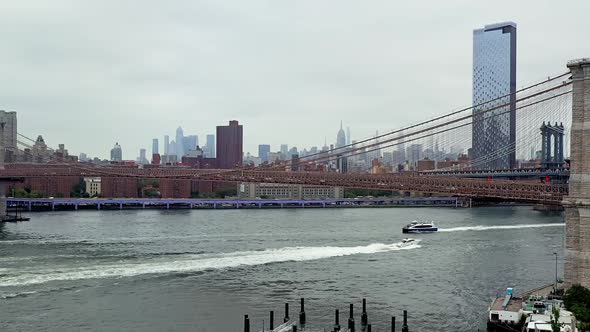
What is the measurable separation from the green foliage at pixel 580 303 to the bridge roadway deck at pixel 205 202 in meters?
65.4

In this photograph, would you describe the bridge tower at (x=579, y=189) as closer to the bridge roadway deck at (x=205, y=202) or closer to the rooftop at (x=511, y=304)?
the rooftop at (x=511, y=304)

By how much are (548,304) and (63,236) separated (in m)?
30.8

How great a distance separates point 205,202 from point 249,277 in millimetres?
60137

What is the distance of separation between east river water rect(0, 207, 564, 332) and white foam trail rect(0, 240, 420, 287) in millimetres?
43

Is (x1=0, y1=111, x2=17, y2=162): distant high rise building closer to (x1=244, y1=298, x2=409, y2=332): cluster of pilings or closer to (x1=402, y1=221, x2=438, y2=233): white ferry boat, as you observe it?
(x1=402, y1=221, x2=438, y2=233): white ferry boat

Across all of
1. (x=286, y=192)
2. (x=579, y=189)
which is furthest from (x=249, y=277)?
(x=286, y=192)

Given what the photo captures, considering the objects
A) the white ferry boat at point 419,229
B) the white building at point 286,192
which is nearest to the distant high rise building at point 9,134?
the white building at point 286,192

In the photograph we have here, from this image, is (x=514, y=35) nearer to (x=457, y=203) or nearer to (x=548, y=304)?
(x=457, y=203)

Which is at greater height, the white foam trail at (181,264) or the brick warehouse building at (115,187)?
the brick warehouse building at (115,187)

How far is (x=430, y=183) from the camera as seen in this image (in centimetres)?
3056

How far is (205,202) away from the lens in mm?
83625

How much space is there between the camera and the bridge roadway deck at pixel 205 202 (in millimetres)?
75750

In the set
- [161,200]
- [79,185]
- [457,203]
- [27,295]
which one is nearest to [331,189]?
[457,203]

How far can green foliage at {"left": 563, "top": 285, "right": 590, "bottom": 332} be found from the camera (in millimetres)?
14159
